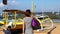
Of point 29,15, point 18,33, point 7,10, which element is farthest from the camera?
point 18,33

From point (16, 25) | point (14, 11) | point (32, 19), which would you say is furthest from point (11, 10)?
point (32, 19)

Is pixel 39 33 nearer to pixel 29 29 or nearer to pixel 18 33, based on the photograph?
pixel 18 33

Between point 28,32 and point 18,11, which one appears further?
point 18,11

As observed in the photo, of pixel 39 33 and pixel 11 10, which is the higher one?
pixel 11 10

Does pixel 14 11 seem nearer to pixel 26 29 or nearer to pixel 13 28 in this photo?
pixel 13 28

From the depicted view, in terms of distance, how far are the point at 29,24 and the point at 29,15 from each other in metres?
0.34

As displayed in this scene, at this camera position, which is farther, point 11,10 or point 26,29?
point 11,10

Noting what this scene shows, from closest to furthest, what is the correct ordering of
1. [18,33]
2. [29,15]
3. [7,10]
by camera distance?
[29,15] → [7,10] → [18,33]

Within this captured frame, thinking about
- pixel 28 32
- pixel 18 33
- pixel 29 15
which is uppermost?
pixel 29 15

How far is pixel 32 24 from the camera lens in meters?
8.93

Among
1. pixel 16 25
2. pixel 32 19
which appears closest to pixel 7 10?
pixel 16 25

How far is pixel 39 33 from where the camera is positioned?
53.1 feet

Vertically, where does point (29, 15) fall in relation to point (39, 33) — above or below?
above

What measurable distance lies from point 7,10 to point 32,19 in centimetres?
721
